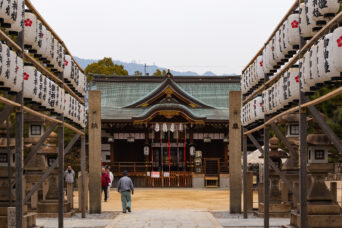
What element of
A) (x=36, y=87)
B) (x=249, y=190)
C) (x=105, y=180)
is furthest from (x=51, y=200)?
(x=36, y=87)

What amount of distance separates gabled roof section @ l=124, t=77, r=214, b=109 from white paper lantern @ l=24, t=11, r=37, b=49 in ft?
92.8

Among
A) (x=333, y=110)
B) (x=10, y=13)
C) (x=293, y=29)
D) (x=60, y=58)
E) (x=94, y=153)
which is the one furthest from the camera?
(x=333, y=110)

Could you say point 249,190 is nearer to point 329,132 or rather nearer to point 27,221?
point 27,221

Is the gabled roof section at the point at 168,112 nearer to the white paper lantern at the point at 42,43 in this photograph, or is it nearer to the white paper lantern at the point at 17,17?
the white paper lantern at the point at 42,43

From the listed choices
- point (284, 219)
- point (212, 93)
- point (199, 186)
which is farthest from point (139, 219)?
point (212, 93)

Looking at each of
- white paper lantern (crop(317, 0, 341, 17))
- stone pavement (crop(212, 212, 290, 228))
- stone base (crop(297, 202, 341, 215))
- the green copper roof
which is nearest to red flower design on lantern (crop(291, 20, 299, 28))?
white paper lantern (crop(317, 0, 341, 17))

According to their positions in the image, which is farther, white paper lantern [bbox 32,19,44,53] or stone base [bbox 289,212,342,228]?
stone base [bbox 289,212,342,228]

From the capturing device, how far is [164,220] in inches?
687

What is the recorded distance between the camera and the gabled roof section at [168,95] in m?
40.0

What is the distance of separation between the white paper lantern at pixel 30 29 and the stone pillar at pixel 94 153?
28.1 ft

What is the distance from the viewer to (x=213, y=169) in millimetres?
39656

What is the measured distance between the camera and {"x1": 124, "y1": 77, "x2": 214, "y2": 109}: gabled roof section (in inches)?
1577

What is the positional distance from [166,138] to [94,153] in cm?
2082

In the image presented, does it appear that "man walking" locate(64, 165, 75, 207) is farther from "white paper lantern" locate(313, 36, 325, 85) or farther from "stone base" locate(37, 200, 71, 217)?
"white paper lantern" locate(313, 36, 325, 85)
